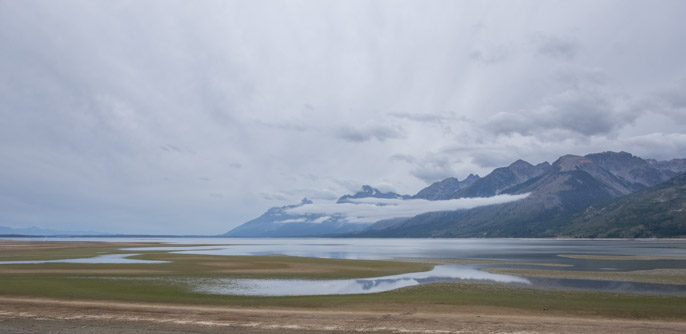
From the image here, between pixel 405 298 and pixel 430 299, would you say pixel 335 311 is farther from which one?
pixel 430 299

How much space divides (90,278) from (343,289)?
116ft

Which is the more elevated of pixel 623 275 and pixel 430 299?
pixel 430 299

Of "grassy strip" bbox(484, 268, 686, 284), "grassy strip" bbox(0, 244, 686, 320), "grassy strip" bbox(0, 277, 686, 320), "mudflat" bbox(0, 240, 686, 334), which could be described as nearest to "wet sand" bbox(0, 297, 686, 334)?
"mudflat" bbox(0, 240, 686, 334)

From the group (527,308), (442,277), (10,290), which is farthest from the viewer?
(442,277)

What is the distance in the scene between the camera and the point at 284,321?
104 feet

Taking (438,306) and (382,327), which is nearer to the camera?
(382,327)

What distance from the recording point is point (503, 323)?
30.8 metres

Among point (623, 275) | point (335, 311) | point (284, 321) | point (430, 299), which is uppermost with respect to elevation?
point (284, 321)

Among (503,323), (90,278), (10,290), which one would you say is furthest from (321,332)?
(90,278)

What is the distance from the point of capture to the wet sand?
94.7 feet

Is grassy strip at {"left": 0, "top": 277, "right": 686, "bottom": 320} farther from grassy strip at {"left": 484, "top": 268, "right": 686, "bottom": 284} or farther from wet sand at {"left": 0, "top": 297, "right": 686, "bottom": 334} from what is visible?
grassy strip at {"left": 484, "top": 268, "right": 686, "bottom": 284}

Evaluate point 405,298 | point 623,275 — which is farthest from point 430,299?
point 623,275

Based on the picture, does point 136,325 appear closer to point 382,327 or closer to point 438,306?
point 382,327

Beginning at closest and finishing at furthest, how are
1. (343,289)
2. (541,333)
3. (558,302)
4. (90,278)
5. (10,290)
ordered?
(541,333), (558,302), (10,290), (343,289), (90,278)
